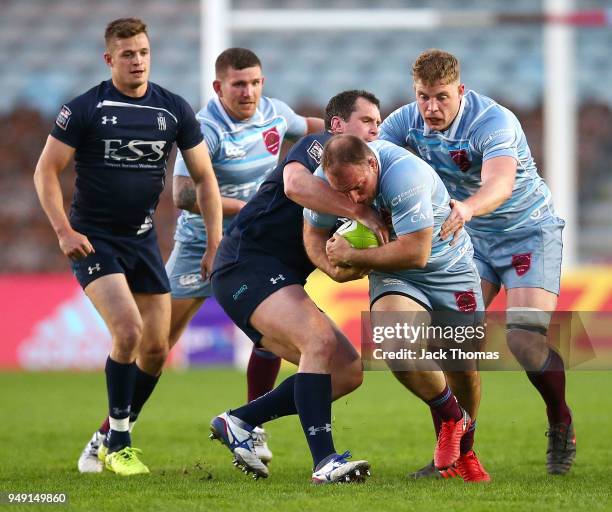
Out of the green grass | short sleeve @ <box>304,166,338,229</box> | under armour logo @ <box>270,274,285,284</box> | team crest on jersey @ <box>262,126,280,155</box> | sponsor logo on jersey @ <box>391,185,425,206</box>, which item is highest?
team crest on jersey @ <box>262,126,280,155</box>

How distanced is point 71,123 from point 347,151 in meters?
1.95

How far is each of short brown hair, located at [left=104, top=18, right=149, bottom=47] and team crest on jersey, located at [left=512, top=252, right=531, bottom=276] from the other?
7.82 ft

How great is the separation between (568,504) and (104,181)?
3.16m

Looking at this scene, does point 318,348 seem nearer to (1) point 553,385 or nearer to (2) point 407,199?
(2) point 407,199

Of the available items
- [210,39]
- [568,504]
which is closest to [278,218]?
[568,504]

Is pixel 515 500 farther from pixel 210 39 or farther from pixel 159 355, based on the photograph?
pixel 210 39

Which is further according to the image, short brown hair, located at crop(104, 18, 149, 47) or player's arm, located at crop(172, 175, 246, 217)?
player's arm, located at crop(172, 175, 246, 217)

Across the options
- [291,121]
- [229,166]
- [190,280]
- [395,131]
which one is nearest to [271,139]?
[291,121]

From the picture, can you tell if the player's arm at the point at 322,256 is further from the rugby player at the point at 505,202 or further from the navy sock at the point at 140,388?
the navy sock at the point at 140,388

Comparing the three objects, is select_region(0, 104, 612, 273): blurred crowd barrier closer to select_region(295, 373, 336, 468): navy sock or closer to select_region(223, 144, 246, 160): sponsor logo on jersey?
select_region(223, 144, 246, 160): sponsor logo on jersey

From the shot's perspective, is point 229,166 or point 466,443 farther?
point 229,166

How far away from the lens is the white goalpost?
551 inches

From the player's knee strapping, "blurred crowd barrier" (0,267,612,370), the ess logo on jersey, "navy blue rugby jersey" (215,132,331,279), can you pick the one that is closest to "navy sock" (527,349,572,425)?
the player's knee strapping

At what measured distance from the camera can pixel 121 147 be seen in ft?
21.6
